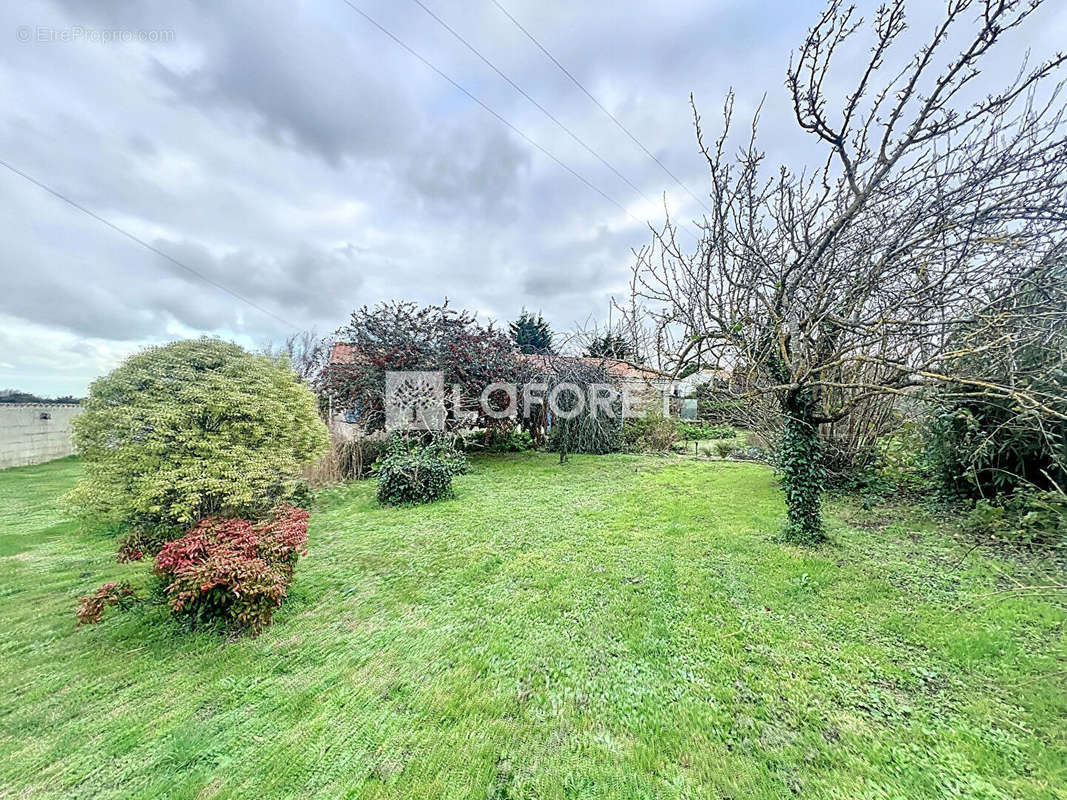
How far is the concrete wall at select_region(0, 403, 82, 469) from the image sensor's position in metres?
9.14

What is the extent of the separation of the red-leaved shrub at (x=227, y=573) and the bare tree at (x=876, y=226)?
5144mm

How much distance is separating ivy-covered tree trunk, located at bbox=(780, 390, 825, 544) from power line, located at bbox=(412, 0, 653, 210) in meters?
3.59

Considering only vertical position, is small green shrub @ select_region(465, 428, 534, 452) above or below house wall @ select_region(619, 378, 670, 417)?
below

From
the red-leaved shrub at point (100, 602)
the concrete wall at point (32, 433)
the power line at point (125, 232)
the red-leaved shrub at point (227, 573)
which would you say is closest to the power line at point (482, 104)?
the power line at point (125, 232)

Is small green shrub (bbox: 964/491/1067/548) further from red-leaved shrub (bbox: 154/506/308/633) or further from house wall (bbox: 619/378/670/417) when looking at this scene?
house wall (bbox: 619/378/670/417)

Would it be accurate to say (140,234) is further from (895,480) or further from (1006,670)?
(895,480)

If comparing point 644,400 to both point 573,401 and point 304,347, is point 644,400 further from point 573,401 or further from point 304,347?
point 304,347

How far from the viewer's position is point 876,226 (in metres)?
4.30

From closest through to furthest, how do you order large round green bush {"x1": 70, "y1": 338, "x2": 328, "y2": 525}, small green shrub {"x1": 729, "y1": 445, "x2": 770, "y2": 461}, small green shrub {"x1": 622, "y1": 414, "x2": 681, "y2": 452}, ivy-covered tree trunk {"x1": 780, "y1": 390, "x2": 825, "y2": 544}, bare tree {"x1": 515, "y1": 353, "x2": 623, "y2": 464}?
large round green bush {"x1": 70, "y1": 338, "x2": 328, "y2": 525}
ivy-covered tree trunk {"x1": 780, "y1": 390, "x2": 825, "y2": 544}
small green shrub {"x1": 729, "y1": 445, "x2": 770, "y2": 461}
bare tree {"x1": 515, "y1": 353, "x2": 623, "y2": 464}
small green shrub {"x1": 622, "y1": 414, "x2": 681, "y2": 452}

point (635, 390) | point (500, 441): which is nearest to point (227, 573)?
point (500, 441)

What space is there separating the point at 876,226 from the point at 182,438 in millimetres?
7752

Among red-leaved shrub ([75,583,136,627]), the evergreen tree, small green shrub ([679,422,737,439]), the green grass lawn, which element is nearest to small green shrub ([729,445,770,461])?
small green shrub ([679,422,737,439])

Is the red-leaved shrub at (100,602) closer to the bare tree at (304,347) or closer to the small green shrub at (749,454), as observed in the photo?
the small green shrub at (749,454)

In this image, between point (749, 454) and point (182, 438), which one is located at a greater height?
point (182, 438)
